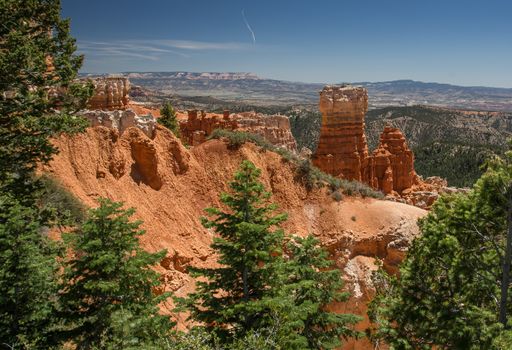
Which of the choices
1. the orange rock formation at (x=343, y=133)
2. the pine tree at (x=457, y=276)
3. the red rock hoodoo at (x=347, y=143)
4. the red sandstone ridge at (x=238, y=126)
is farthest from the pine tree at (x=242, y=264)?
the red sandstone ridge at (x=238, y=126)

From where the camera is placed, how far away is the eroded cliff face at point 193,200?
69.5ft

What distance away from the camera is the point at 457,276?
10797 millimetres

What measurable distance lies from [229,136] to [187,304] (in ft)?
60.5

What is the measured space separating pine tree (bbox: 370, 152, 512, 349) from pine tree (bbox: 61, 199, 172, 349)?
6.09 m

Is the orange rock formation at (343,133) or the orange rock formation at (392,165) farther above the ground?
the orange rock formation at (343,133)

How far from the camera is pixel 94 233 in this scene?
10203mm

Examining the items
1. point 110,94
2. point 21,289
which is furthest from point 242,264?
point 110,94

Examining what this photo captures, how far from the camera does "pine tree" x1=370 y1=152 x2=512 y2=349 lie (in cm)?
982

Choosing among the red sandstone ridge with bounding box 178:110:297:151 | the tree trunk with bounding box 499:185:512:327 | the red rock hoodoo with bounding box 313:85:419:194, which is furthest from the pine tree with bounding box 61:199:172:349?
the red sandstone ridge with bounding box 178:110:297:151

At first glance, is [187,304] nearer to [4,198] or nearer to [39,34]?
[4,198]

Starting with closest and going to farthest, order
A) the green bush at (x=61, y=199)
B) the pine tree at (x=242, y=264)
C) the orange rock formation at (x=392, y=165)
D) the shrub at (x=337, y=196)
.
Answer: the pine tree at (x=242, y=264) → the green bush at (x=61, y=199) → the shrub at (x=337, y=196) → the orange rock formation at (x=392, y=165)

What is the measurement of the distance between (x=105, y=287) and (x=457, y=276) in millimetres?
8349

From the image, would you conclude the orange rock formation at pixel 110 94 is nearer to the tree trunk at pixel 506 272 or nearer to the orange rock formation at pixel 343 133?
the orange rock formation at pixel 343 133

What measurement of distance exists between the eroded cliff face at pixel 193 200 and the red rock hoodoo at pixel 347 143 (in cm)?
1467
